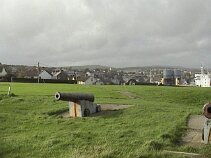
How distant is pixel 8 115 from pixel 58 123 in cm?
311

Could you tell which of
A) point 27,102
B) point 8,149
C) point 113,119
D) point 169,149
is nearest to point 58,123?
point 113,119

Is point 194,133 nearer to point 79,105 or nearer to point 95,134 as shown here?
point 95,134

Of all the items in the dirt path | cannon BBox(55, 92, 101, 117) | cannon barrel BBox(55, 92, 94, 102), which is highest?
cannon barrel BBox(55, 92, 94, 102)

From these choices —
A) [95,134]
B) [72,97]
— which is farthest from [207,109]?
[72,97]

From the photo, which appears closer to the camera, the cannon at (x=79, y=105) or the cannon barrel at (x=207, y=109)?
the cannon barrel at (x=207, y=109)

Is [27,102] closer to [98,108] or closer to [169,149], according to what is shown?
[98,108]

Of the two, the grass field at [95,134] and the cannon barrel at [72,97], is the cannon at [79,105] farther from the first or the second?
the grass field at [95,134]

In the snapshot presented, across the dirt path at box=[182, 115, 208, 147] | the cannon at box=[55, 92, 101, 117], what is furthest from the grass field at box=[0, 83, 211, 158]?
the cannon at box=[55, 92, 101, 117]

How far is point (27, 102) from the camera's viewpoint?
2397cm

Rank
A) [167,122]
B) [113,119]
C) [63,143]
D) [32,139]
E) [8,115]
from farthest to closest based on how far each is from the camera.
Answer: [8,115] → [113,119] → [167,122] → [32,139] → [63,143]

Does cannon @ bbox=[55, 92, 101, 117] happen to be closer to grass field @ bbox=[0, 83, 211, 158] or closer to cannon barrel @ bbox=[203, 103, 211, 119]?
grass field @ bbox=[0, 83, 211, 158]

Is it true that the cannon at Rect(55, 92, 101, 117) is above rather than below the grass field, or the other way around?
above

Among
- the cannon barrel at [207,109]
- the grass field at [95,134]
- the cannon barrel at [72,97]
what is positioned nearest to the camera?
the grass field at [95,134]

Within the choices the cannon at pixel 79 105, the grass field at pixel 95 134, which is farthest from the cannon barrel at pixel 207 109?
the cannon at pixel 79 105
